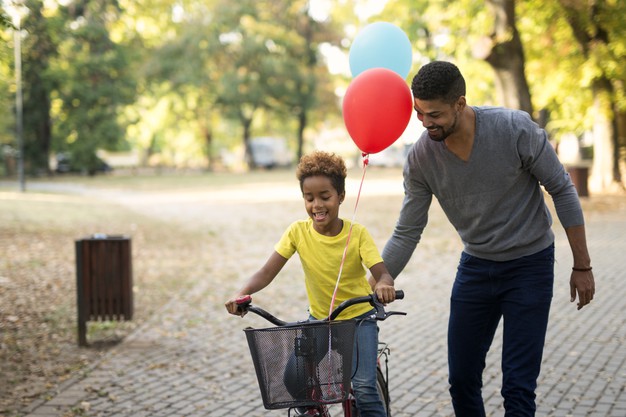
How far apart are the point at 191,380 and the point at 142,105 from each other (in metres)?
51.2

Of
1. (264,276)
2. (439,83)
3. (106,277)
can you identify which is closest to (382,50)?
(439,83)

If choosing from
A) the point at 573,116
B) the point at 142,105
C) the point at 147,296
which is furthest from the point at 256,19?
the point at 147,296

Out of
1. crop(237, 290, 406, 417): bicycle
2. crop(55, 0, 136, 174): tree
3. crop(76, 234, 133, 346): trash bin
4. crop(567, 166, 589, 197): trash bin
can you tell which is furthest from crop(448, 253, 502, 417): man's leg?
crop(55, 0, 136, 174): tree

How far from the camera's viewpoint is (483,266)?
3527 millimetres

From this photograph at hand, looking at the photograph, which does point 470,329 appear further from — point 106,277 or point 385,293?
point 106,277

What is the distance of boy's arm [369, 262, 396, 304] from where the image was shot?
10.4ft

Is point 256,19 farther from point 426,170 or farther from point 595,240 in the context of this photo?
point 426,170

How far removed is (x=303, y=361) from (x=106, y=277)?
4.82 meters

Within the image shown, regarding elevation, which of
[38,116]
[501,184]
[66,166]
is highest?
[38,116]

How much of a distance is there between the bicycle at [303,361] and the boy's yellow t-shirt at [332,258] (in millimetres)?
556

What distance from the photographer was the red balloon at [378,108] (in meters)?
3.89

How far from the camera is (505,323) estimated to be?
350cm

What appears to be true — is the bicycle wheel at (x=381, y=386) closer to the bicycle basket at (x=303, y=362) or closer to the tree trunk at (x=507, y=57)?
the bicycle basket at (x=303, y=362)

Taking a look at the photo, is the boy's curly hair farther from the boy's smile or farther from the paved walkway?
the paved walkway
